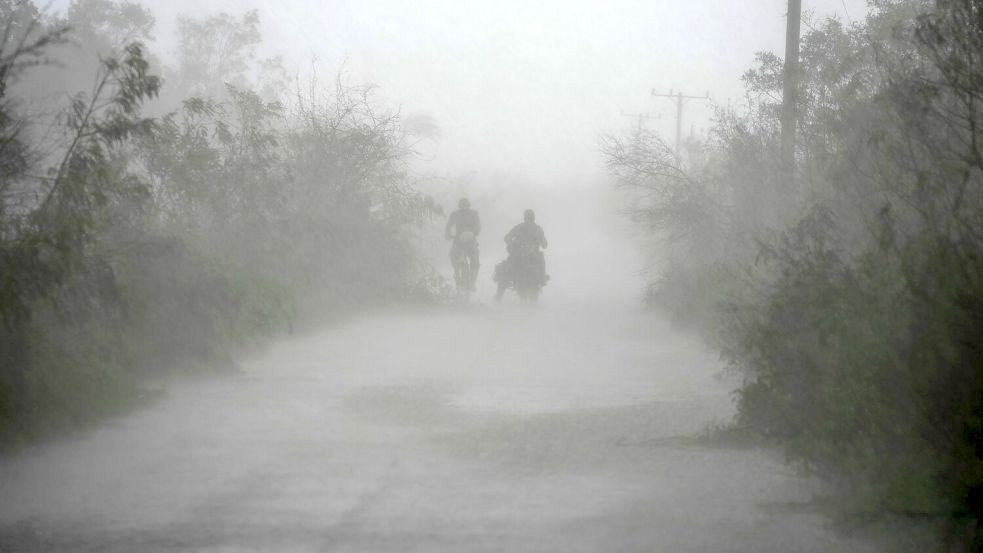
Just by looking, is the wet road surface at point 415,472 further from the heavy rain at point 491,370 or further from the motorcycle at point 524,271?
the motorcycle at point 524,271

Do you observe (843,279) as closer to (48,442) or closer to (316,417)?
(316,417)

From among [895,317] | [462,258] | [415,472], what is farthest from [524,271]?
[895,317]

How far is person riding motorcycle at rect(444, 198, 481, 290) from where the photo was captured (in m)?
22.6

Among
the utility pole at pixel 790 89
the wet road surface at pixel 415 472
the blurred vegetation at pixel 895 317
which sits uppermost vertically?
the utility pole at pixel 790 89

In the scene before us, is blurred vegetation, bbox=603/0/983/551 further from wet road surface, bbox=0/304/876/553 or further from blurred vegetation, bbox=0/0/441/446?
blurred vegetation, bbox=0/0/441/446

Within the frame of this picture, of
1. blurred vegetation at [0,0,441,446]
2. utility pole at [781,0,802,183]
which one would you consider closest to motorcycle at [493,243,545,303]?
blurred vegetation at [0,0,441,446]

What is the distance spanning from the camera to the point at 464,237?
890 inches

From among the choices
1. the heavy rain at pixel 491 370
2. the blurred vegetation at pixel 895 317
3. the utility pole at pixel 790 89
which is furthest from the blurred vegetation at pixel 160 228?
the utility pole at pixel 790 89

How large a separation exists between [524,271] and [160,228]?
10121 mm

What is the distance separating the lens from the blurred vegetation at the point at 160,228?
850 centimetres

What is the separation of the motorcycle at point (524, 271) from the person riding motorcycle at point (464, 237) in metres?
0.72

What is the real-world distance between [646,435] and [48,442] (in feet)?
14.6

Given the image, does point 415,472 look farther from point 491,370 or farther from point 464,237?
point 464,237

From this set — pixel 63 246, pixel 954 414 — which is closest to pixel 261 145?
pixel 63 246
